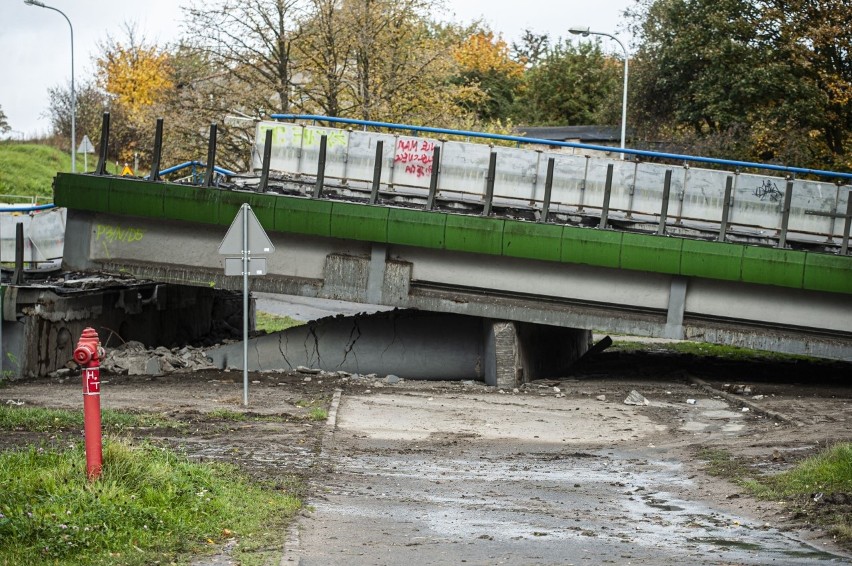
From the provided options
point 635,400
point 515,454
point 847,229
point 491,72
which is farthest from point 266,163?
point 491,72

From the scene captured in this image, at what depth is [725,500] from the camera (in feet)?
33.0

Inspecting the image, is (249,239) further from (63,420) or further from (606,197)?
(606,197)

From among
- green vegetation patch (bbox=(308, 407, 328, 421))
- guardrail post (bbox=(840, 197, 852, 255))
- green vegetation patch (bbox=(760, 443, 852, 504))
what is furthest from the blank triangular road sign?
guardrail post (bbox=(840, 197, 852, 255))

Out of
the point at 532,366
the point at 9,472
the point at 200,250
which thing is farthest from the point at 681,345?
the point at 9,472

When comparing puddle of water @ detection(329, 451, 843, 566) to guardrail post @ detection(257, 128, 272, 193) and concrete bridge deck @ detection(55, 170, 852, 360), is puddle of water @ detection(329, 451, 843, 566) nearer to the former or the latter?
concrete bridge deck @ detection(55, 170, 852, 360)

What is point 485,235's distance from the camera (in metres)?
21.0

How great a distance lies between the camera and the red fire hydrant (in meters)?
7.62

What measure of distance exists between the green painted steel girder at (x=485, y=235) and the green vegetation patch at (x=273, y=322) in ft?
40.4

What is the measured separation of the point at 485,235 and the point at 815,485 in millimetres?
11631

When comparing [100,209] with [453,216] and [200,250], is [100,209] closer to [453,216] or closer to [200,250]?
[200,250]

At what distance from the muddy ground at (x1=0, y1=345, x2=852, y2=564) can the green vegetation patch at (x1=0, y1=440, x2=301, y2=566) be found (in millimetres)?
350

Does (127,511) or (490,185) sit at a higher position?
(490,185)

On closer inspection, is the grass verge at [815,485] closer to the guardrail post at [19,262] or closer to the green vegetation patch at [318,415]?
the green vegetation patch at [318,415]

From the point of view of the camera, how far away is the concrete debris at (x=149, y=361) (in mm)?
20875
